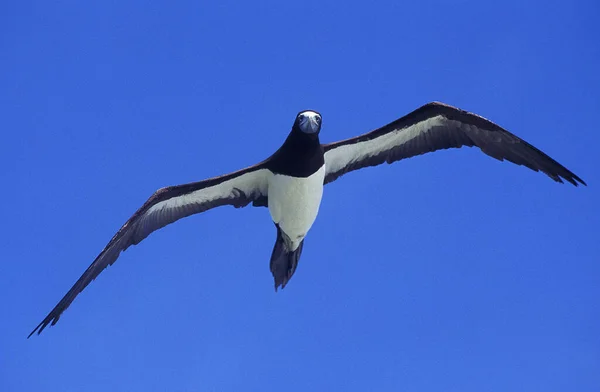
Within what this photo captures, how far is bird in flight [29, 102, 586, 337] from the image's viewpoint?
49.3ft

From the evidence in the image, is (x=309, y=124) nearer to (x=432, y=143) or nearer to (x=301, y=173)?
(x=301, y=173)

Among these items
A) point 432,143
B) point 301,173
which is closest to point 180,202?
point 301,173

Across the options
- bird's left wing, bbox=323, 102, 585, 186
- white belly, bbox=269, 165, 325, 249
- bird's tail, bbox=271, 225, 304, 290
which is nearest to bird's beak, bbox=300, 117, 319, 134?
white belly, bbox=269, 165, 325, 249

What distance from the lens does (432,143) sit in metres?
16.2

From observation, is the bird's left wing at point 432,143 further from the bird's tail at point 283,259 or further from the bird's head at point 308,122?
the bird's tail at point 283,259

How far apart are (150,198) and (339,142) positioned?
155 inches

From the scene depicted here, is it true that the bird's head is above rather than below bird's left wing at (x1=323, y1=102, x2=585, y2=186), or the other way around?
below

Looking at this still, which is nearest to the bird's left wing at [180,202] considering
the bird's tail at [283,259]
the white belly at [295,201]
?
the white belly at [295,201]

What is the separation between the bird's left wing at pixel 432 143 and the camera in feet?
49.5

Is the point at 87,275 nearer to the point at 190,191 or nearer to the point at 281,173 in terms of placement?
the point at 190,191

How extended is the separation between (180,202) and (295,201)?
272cm

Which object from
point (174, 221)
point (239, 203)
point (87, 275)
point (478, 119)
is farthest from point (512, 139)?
point (87, 275)

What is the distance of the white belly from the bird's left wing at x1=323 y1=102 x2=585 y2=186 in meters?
1.06

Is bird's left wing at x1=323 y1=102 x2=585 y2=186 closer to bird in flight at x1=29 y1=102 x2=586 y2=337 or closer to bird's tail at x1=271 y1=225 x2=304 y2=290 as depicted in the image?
bird in flight at x1=29 y1=102 x2=586 y2=337
